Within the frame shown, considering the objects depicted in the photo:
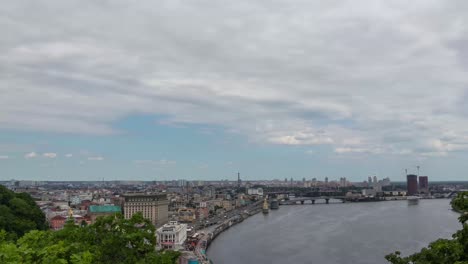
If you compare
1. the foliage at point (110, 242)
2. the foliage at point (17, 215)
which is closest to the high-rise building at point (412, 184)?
the foliage at point (17, 215)

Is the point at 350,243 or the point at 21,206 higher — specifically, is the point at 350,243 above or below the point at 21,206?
below

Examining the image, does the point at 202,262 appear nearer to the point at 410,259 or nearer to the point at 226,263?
the point at 226,263

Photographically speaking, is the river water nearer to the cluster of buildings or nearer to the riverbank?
the riverbank

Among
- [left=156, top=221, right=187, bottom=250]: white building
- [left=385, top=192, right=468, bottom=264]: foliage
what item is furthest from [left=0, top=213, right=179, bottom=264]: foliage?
[left=156, top=221, right=187, bottom=250]: white building

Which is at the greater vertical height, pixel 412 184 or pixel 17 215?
pixel 17 215

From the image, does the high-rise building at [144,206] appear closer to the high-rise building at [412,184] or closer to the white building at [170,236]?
the white building at [170,236]

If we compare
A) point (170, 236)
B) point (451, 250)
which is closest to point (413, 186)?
point (170, 236)

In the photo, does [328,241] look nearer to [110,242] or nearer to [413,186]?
[110,242]

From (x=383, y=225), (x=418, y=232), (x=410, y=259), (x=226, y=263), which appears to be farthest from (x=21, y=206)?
(x=383, y=225)
